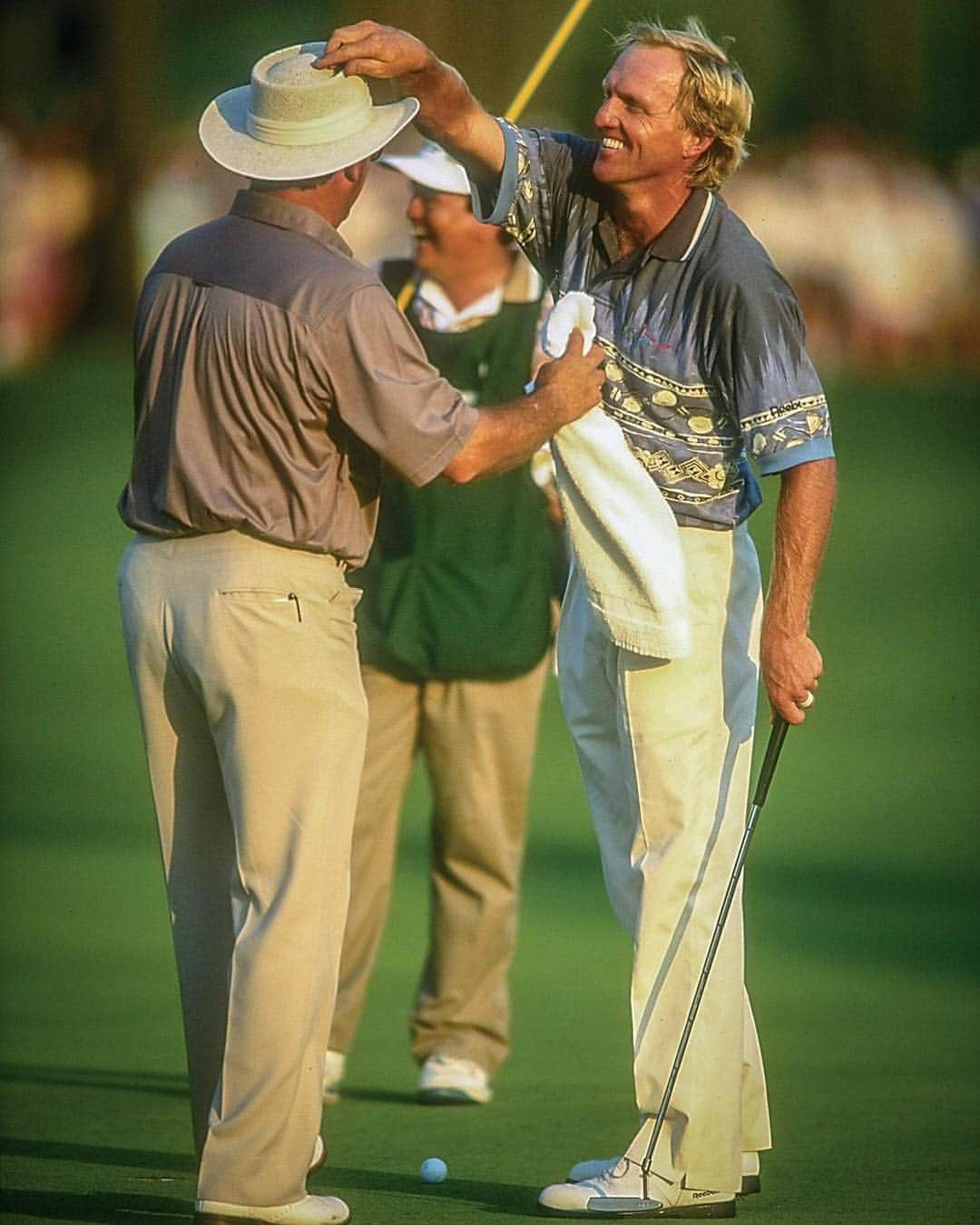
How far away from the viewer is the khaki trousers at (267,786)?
417 centimetres

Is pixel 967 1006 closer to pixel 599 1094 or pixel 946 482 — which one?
pixel 599 1094

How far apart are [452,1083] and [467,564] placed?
129cm

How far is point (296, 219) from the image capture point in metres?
4.26

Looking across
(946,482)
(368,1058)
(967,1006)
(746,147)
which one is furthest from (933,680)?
(746,147)

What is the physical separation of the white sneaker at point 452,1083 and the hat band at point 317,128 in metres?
2.40

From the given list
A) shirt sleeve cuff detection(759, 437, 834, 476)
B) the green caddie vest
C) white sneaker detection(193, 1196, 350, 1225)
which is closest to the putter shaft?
shirt sleeve cuff detection(759, 437, 834, 476)

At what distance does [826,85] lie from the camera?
20109 millimetres

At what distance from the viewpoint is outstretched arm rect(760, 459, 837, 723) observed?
4.36 metres

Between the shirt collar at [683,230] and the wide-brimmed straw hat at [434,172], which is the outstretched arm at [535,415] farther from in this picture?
the wide-brimmed straw hat at [434,172]

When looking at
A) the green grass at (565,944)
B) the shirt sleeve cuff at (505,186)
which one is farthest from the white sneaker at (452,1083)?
the shirt sleeve cuff at (505,186)

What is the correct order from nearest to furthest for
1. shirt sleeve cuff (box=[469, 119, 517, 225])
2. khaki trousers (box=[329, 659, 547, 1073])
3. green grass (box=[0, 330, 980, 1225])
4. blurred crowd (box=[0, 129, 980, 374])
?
shirt sleeve cuff (box=[469, 119, 517, 225]) < green grass (box=[0, 330, 980, 1225]) < khaki trousers (box=[329, 659, 547, 1073]) < blurred crowd (box=[0, 129, 980, 374])

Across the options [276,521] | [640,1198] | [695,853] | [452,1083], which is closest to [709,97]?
[276,521]

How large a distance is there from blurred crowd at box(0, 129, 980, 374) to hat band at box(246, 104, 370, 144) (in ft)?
39.3

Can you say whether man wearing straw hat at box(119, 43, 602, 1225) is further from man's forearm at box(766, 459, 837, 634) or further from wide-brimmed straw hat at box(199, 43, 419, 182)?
man's forearm at box(766, 459, 837, 634)
